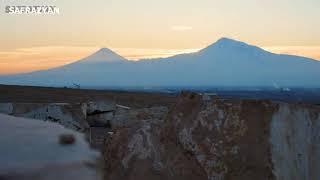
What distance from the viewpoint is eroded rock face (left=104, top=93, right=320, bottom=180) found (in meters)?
4.92

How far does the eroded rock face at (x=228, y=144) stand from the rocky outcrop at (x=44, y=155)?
3.95m

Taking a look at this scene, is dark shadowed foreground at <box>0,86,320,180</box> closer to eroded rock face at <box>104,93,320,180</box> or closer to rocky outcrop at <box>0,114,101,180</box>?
eroded rock face at <box>104,93,320,180</box>

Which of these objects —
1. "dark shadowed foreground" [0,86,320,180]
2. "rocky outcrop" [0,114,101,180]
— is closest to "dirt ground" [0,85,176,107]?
"dark shadowed foreground" [0,86,320,180]

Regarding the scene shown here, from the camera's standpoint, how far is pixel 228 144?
4.99 meters

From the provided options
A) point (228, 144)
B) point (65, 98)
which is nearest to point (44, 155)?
point (228, 144)

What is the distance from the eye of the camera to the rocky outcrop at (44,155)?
796 mm

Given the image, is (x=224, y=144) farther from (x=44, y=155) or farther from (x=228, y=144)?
(x=44, y=155)

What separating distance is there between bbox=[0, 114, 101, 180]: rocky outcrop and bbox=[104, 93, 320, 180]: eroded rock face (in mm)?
3950

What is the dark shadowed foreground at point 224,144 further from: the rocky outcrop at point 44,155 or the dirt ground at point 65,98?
the dirt ground at point 65,98

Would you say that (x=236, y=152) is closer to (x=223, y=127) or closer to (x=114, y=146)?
(x=223, y=127)

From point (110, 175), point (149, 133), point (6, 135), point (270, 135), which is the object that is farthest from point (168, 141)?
point (6, 135)

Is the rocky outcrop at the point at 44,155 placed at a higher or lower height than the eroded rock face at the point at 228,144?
higher

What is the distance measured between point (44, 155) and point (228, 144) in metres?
4.24

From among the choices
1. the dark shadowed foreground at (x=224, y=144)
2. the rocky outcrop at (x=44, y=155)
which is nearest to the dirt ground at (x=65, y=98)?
the dark shadowed foreground at (x=224, y=144)
